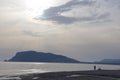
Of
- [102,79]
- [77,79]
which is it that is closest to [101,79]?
[102,79]

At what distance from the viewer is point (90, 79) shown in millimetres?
58844

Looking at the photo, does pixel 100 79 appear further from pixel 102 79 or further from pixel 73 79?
pixel 73 79

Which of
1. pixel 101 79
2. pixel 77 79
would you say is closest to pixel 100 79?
pixel 101 79

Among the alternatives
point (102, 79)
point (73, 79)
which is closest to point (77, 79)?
point (73, 79)

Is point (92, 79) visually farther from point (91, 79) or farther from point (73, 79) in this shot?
point (73, 79)

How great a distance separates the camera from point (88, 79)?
2315 inches

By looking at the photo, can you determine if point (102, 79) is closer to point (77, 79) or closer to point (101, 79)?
point (101, 79)

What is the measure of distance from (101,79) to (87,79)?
304 cm

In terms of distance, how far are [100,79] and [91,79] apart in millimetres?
1910

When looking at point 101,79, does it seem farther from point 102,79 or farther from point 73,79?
point 73,79

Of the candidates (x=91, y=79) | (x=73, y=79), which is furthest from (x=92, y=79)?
(x=73, y=79)

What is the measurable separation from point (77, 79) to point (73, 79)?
1.05 m

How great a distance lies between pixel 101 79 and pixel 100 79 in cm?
20

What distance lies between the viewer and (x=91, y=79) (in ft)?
193
